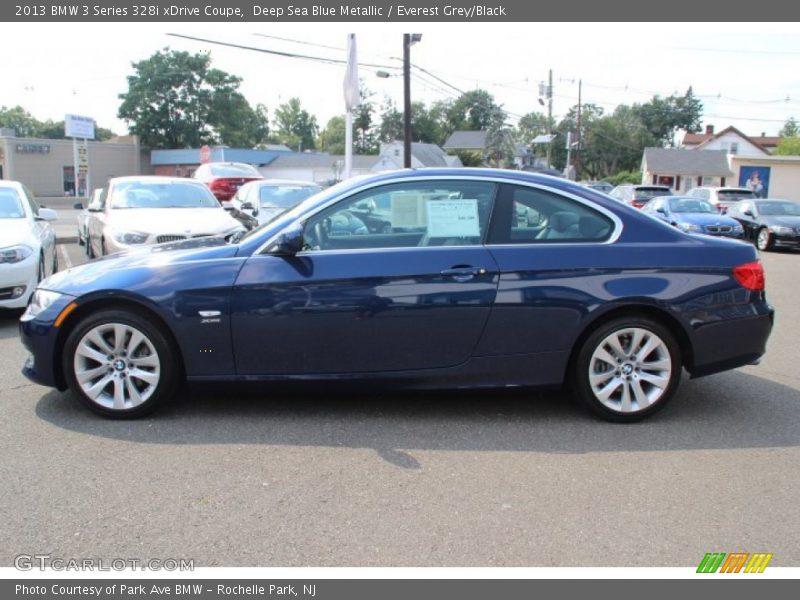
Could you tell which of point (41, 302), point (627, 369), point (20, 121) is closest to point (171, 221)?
point (41, 302)

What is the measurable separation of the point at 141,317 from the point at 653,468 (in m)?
3.24

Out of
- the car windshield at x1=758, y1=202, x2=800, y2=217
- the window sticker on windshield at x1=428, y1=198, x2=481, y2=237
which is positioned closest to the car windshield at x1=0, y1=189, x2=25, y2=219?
the window sticker on windshield at x1=428, y1=198, x2=481, y2=237

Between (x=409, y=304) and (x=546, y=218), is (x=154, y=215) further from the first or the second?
(x=546, y=218)

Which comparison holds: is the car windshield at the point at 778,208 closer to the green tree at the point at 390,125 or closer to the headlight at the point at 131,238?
the headlight at the point at 131,238

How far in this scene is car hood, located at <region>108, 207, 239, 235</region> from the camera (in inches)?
334

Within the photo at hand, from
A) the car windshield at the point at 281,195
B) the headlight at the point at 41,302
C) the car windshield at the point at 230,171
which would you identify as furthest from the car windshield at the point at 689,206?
the headlight at the point at 41,302

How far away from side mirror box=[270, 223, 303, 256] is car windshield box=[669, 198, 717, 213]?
15.6 meters

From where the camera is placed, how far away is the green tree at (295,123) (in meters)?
119

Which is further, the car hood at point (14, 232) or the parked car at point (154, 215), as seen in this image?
the parked car at point (154, 215)

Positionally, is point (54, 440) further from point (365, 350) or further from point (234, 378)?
point (365, 350)

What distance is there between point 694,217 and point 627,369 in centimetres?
1390

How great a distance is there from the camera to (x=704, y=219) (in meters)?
16.6

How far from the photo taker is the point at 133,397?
14.0 ft

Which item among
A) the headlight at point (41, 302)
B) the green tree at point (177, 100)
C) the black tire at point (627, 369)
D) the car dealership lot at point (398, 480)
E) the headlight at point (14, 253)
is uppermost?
the green tree at point (177, 100)
